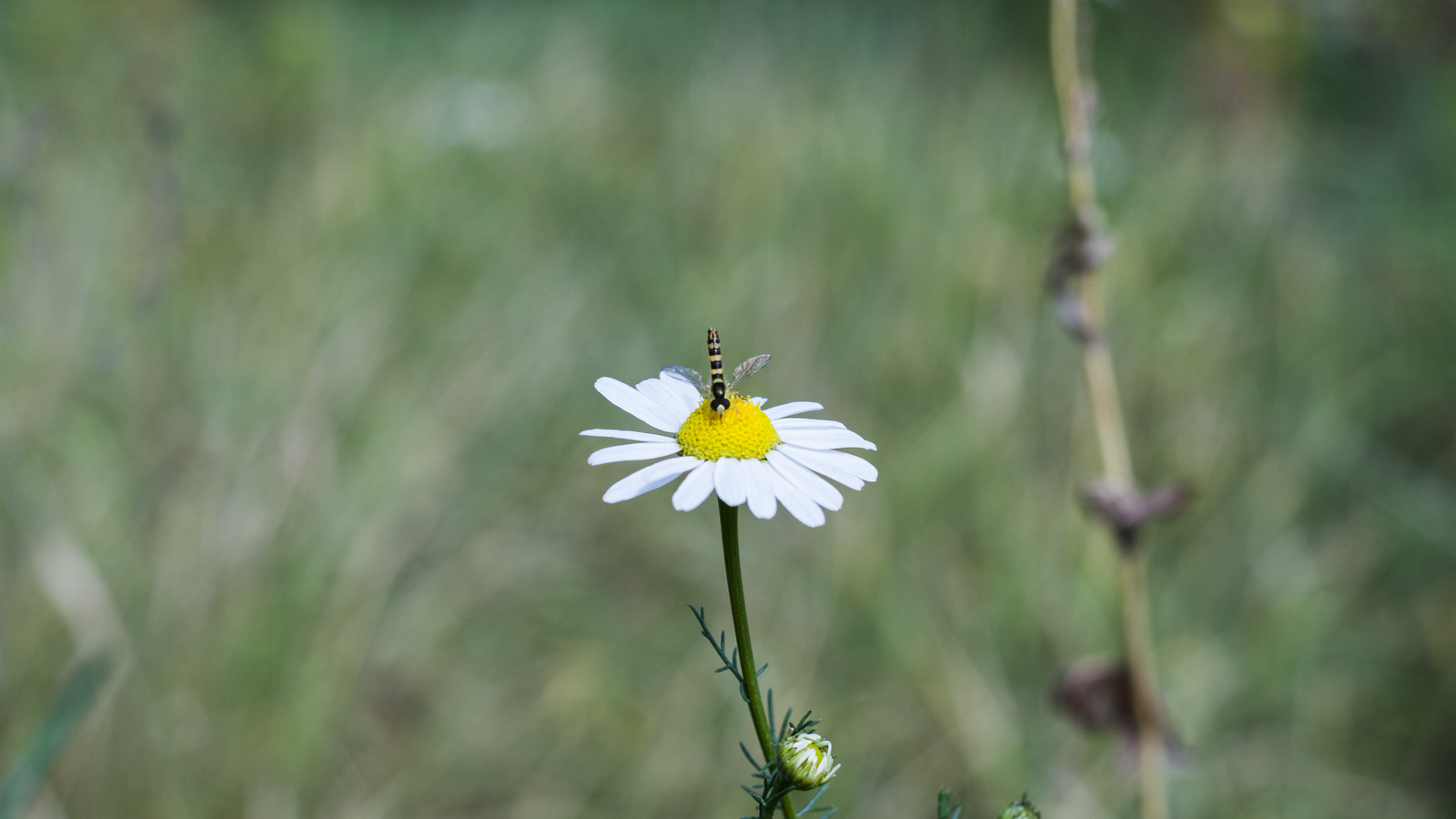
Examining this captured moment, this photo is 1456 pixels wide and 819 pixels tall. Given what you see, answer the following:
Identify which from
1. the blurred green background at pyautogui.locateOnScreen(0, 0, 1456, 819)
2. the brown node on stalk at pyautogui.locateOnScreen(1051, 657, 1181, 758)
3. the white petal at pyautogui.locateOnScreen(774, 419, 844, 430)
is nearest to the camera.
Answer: the white petal at pyautogui.locateOnScreen(774, 419, 844, 430)

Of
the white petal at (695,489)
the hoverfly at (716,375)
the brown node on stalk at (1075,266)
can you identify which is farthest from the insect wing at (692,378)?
the brown node on stalk at (1075,266)

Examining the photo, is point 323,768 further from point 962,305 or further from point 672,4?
point 672,4

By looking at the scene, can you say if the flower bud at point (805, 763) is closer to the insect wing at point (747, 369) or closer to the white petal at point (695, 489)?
the white petal at point (695, 489)

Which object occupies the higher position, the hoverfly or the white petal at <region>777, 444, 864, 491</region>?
the hoverfly

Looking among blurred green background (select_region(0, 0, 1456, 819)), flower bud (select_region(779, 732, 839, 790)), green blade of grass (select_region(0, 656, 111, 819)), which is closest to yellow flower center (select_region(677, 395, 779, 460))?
flower bud (select_region(779, 732, 839, 790))

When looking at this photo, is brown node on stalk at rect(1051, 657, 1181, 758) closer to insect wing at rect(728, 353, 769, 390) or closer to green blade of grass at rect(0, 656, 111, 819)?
insect wing at rect(728, 353, 769, 390)

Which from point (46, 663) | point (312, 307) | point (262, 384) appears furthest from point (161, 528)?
point (312, 307)

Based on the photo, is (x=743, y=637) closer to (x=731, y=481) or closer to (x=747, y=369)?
(x=731, y=481)
